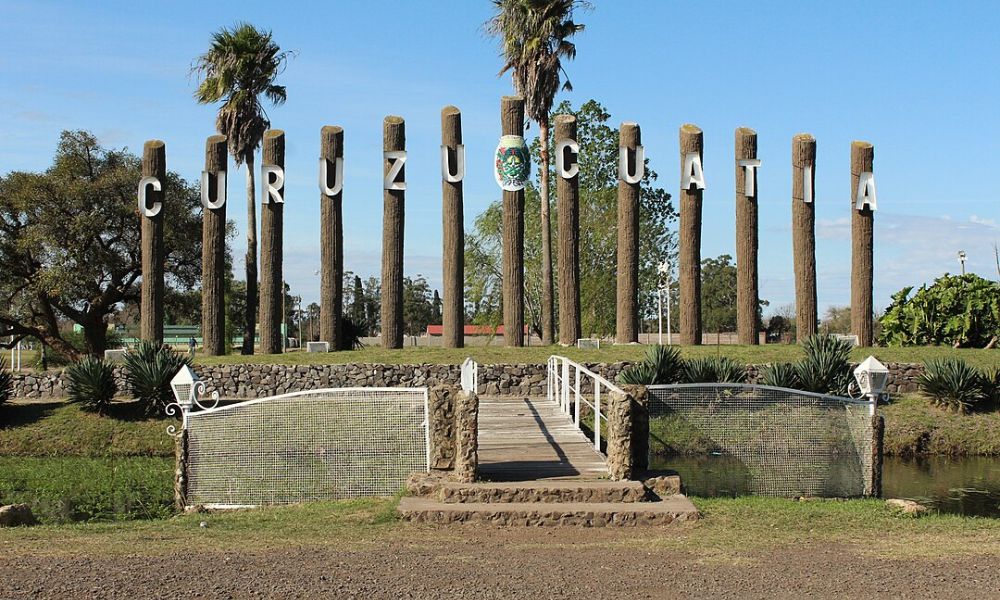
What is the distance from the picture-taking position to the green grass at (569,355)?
23.5 meters

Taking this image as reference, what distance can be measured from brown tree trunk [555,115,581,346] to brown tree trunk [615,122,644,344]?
103cm

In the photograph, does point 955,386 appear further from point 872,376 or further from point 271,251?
point 271,251

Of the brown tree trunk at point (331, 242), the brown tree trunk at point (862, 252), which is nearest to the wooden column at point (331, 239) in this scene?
the brown tree trunk at point (331, 242)

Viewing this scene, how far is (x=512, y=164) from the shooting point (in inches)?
992

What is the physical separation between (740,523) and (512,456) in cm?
324

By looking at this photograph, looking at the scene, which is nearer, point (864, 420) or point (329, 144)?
point (864, 420)

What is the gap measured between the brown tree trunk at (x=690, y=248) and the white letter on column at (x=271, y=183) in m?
9.26

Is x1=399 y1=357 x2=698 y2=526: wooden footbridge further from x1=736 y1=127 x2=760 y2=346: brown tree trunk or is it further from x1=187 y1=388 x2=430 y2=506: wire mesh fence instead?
x1=736 y1=127 x2=760 y2=346: brown tree trunk

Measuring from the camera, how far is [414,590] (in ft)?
24.9

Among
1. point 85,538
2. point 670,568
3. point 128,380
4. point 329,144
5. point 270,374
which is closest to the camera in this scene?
point 670,568

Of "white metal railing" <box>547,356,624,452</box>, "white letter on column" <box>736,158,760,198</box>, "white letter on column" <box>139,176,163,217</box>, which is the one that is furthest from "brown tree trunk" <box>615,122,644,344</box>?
"white letter on column" <box>139,176,163,217</box>

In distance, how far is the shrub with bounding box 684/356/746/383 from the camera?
20.2 meters

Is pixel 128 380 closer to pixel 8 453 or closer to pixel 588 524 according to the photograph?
pixel 8 453

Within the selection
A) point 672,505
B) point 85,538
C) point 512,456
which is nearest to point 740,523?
point 672,505
